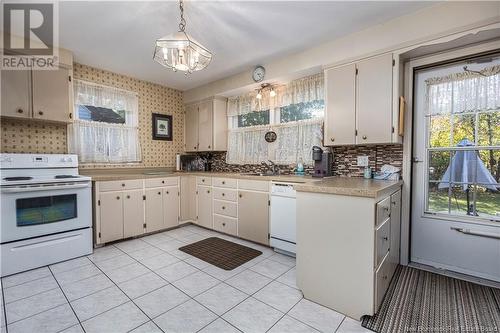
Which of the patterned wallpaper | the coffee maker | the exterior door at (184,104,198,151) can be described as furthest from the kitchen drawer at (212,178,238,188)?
the patterned wallpaper

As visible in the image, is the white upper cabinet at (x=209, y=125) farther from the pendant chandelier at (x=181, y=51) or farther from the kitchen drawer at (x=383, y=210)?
the kitchen drawer at (x=383, y=210)

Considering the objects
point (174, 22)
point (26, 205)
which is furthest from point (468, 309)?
point (26, 205)

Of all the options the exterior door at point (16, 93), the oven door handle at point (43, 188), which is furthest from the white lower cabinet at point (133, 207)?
the exterior door at point (16, 93)

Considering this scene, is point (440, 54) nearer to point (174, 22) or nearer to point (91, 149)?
point (174, 22)

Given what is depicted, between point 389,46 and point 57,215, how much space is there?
158 inches

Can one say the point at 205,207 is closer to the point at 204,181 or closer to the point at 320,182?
the point at 204,181

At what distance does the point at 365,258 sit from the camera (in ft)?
5.43

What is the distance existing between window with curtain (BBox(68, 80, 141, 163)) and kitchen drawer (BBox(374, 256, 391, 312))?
3772mm

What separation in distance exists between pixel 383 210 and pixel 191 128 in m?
3.67

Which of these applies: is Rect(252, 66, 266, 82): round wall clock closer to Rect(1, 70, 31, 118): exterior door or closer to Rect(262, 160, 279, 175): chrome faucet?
Rect(262, 160, 279, 175): chrome faucet

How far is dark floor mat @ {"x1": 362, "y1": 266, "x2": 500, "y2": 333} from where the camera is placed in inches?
64.5

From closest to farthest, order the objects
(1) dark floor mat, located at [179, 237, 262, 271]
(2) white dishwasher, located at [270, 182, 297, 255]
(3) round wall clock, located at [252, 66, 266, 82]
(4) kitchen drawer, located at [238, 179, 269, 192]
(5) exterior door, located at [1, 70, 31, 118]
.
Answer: (5) exterior door, located at [1, 70, 31, 118] → (1) dark floor mat, located at [179, 237, 262, 271] → (2) white dishwasher, located at [270, 182, 297, 255] → (4) kitchen drawer, located at [238, 179, 269, 192] → (3) round wall clock, located at [252, 66, 266, 82]

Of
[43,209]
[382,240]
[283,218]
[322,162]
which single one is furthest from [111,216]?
[382,240]

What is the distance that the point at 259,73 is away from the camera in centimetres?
334
